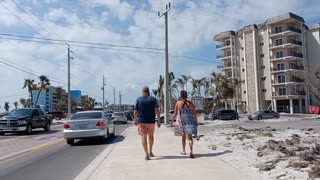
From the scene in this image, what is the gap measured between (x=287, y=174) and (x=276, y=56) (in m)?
79.3

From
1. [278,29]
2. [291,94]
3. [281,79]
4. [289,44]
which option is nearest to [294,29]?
[278,29]

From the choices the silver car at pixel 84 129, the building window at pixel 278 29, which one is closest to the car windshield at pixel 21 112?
the silver car at pixel 84 129

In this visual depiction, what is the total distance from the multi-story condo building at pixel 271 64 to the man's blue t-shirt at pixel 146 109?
231 feet

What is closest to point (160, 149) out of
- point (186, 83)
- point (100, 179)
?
point (100, 179)

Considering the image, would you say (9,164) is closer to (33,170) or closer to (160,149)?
(33,170)

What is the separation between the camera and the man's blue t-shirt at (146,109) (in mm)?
11242

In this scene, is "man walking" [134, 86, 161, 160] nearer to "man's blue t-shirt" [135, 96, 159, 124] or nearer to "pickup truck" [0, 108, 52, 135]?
"man's blue t-shirt" [135, 96, 159, 124]

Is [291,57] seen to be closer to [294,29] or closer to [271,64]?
[271,64]

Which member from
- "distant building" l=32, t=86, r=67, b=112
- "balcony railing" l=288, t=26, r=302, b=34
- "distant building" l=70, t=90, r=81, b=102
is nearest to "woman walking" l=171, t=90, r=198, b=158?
"balcony railing" l=288, t=26, r=302, b=34

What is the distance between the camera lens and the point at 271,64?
8456 centimetres

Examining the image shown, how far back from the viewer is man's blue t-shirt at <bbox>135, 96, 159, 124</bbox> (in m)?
11.2

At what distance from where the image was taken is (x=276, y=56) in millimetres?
83938

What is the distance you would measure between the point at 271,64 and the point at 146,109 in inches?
3029

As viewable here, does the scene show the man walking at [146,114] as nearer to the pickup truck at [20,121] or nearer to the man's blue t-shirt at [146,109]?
the man's blue t-shirt at [146,109]
